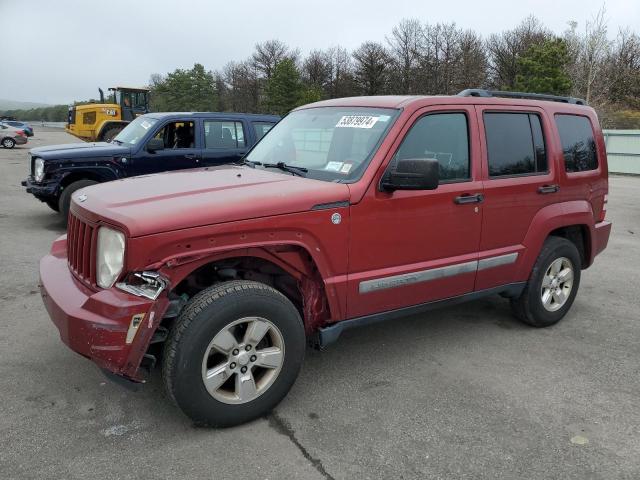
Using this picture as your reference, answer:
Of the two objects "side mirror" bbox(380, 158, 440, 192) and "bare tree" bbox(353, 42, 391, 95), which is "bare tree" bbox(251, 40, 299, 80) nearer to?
"bare tree" bbox(353, 42, 391, 95)

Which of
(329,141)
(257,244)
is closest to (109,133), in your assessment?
(329,141)

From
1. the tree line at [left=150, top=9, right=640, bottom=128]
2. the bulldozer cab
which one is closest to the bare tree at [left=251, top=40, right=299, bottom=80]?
the tree line at [left=150, top=9, right=640, bottom=128]

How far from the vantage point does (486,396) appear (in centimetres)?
356

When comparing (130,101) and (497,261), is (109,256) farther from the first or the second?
(130,101)

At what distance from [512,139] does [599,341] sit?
188cm

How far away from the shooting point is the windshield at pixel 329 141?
3613mm

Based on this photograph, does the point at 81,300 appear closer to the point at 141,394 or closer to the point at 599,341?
the point at 141,394

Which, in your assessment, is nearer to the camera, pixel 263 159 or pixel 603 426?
pixel 603 426

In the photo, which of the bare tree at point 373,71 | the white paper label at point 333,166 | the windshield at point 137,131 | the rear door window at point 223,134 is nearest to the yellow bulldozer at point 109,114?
the windshield at point 137,131

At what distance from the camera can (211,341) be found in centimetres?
292

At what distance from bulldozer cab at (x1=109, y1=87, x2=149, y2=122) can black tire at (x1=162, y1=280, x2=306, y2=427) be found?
24345 millimetres

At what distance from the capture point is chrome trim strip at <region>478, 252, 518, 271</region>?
4172 millimetres

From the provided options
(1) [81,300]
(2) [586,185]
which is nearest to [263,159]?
(1) [81,300]

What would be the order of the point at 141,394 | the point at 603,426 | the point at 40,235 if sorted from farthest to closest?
the point at 40,235 → the point at 141,394 → the point at 603,426
